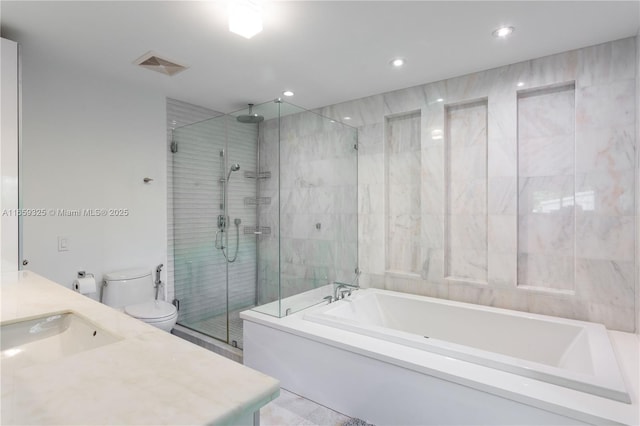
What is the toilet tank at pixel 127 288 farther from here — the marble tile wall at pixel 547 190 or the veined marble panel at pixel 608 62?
the veined marble panel at pixel 608 62

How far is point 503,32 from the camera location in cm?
209

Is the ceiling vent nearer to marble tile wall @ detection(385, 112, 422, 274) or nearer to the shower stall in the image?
the shower stall

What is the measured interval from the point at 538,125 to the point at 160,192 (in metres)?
3.31

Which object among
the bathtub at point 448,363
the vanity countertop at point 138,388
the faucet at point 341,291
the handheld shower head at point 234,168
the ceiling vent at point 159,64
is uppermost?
the ceiling vent at point 159,64

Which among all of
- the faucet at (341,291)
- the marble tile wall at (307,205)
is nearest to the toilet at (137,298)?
the marble tile wall at (307,205)

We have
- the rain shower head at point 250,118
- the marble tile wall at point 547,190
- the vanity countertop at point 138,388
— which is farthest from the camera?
the rain shower head at point 250,118

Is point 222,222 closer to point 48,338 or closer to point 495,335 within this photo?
point 48,338

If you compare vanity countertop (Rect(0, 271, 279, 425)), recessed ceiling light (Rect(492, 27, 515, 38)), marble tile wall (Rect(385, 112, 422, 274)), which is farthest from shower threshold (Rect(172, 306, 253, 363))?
recessed ceiling light (Rect(492, 27, 515, 38))

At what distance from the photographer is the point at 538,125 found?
8.26ft

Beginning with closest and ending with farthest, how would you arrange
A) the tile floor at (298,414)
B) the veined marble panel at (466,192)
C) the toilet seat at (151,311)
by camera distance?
the tile floor at (298,414) < the toilet seat at (151,311) < the veined marble panel at (466,192)

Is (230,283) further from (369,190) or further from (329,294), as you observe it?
(369,190)

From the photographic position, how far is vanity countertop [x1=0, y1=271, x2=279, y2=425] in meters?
0.64

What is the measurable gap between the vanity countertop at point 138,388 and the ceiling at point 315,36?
69.4 inches

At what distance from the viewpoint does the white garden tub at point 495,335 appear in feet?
5.32
